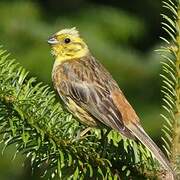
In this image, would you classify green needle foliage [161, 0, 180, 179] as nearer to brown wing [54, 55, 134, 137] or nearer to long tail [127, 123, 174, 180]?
long tail [127, 123, 174, 180]

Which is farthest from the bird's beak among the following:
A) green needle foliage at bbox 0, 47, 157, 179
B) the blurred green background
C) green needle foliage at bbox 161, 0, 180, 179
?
green needle foliage at bbox 161, 0, 180, 179

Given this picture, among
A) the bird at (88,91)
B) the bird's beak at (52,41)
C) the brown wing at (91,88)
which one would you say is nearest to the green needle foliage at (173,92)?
the bird at (88,91)

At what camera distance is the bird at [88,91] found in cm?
507

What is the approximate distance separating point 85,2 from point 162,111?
65.6 inches

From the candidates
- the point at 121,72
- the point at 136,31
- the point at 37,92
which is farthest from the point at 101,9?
the point at 37,92

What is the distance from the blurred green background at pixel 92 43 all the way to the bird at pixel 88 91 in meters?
1.14

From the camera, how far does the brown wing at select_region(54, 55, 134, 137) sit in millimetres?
5348

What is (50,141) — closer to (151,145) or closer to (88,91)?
(151,145)

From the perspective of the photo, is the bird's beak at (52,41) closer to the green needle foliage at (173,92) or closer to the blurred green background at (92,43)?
the blurred green background at (92,43)

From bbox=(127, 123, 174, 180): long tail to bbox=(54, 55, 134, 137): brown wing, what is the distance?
0.58 ft

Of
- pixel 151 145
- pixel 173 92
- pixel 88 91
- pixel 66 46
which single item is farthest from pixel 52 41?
pixel 173 92

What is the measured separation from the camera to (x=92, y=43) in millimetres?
7605

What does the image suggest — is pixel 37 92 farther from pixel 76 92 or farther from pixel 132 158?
pixel 76 92

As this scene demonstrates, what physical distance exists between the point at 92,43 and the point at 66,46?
56.1 inches
